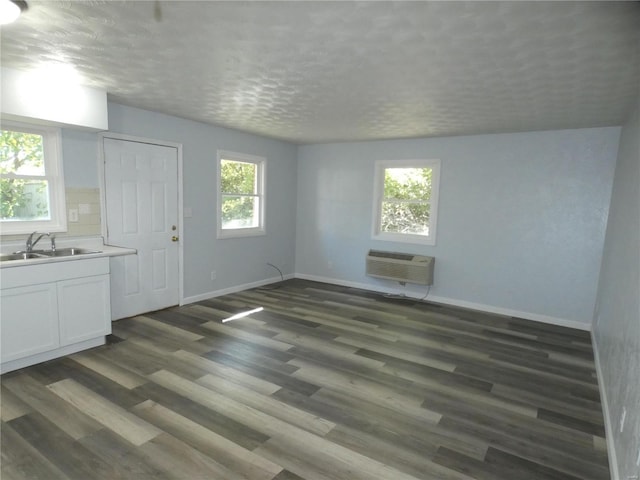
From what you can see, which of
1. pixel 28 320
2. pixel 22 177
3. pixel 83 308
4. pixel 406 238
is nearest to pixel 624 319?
pixel 406 238

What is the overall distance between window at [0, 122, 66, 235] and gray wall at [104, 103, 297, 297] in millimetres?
695

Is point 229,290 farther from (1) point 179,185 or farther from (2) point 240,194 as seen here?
(1) point 179,185

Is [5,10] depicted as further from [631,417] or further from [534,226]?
[534,226]

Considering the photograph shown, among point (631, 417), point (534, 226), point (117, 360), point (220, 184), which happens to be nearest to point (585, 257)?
point (534, 226)

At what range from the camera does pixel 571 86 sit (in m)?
2.82

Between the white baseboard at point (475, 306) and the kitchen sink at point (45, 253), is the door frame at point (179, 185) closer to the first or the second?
the kitchen sink at point (45, 253)

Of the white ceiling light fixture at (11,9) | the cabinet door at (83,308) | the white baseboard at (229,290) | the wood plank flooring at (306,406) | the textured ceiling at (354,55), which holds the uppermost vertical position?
the textured ceiling at (354,55)

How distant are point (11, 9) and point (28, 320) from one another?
7.31 feet

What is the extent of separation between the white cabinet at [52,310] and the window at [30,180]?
25.1 inches

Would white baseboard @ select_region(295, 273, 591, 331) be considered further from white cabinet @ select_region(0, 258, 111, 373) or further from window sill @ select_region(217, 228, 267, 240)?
white cabinet @ select_region(0, 258, 111, 373)

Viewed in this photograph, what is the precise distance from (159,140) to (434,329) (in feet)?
12.8

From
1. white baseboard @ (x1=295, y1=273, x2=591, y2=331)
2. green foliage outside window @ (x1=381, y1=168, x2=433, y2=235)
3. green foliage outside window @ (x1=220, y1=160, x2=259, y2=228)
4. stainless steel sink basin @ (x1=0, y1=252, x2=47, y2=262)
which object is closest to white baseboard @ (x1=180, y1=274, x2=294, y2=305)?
white baseboard @ (x1=295, y1=273, x2=591, y2=331)

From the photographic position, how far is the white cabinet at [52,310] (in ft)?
9.16

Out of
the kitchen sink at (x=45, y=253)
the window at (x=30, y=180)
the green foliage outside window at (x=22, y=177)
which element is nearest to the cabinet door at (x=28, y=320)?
the kitchen sink at (x=45, y=253)
